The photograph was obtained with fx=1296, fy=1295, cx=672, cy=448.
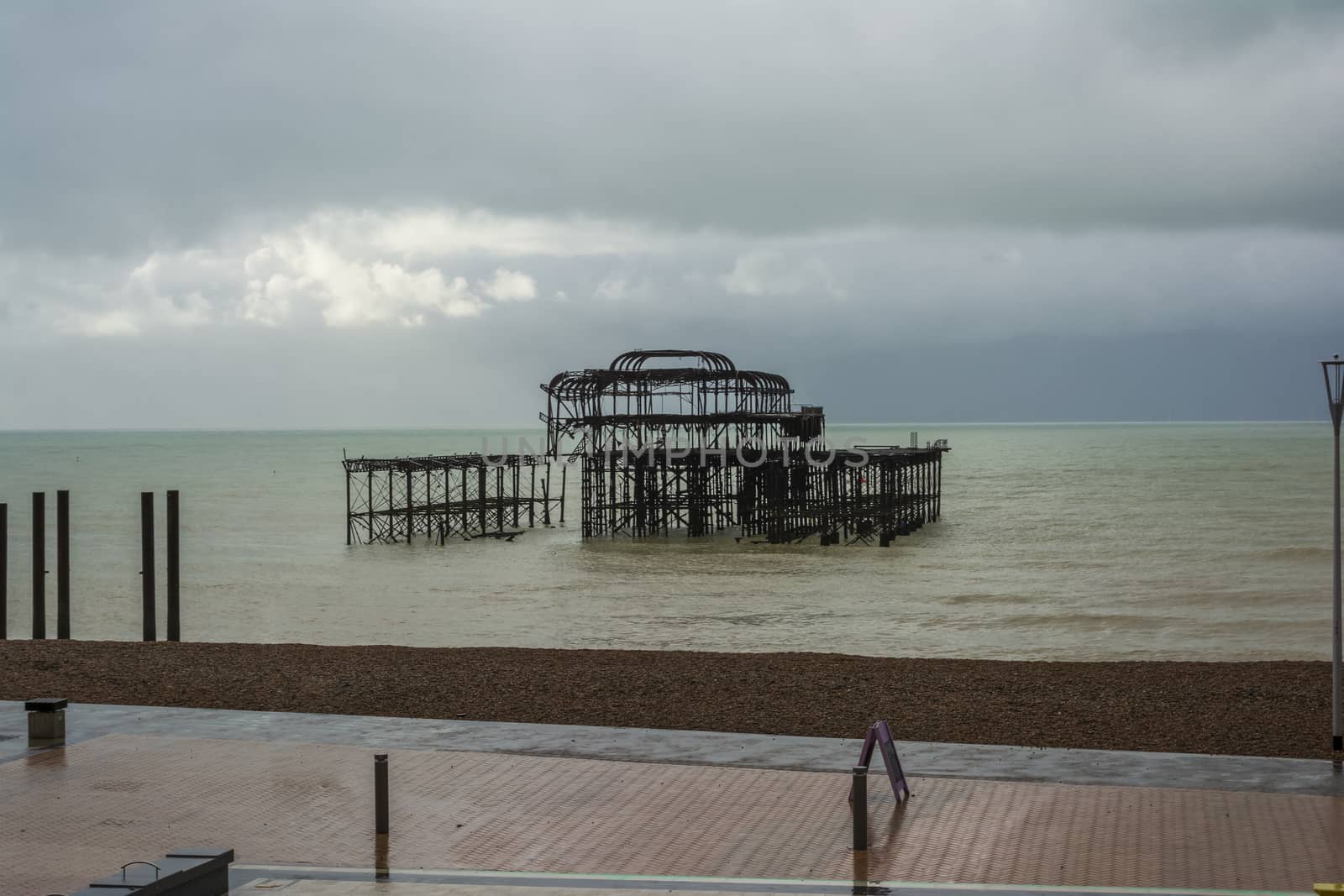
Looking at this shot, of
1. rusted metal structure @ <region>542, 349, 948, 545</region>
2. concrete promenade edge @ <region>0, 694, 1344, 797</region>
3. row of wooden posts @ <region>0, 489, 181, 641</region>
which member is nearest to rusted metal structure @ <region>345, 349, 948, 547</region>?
rusted metal structure @ <region>542, 349, 948, 545</region>

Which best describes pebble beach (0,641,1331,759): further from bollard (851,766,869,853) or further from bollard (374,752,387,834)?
bollard (374,752,387,834)

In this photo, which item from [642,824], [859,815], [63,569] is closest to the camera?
[859,815]

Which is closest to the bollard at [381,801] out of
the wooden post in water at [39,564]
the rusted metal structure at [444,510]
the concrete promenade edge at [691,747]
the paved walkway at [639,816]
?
the paved walkway at [639,816]

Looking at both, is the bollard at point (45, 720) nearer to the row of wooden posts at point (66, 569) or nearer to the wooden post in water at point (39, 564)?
the row of wooden posts at point (66, 569)

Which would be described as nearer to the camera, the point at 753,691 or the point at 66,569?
the point at 753,691

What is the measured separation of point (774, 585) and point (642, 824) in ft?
92.3

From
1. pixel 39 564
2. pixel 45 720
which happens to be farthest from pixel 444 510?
pixel 45 720

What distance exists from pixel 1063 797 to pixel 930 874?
213 centimetres

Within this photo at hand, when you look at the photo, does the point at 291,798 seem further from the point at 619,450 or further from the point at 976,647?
the point at 619,450

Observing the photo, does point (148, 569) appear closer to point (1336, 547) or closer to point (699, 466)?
point (1336, 547)

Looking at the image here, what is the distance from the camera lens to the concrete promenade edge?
34.8 feet

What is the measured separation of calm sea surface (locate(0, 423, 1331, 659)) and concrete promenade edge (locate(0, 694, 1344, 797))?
1235 centimetres

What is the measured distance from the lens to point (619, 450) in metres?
58.2

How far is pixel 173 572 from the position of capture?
2488cm
